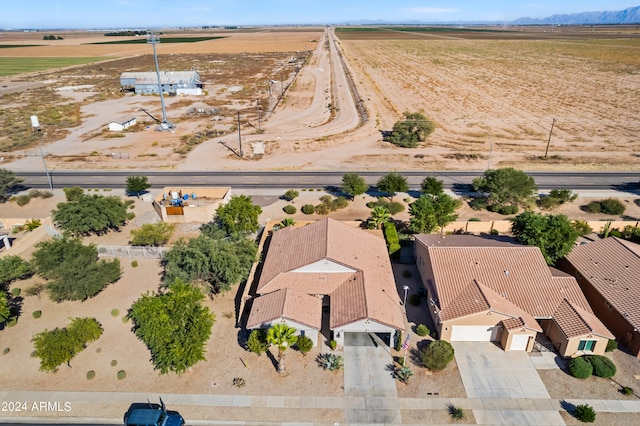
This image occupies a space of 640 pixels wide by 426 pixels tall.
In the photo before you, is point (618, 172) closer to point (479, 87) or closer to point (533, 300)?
point (533, 300)

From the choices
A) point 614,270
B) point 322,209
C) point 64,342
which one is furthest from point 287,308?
point 614,270

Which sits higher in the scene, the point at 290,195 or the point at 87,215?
the point at 87,215

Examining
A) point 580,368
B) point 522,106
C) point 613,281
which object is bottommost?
point 580,368

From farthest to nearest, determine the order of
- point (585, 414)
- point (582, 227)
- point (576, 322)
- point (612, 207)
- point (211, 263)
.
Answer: point (612, 207) < point (582, 227) < point (211, 263) < point (576, 322) < point (585, 414)

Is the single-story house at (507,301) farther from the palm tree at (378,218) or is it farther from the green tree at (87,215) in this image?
the green tree at (87,215)

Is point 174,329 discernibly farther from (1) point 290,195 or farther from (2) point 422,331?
(1) point 290,195

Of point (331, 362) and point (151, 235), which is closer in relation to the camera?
point (331, 362)

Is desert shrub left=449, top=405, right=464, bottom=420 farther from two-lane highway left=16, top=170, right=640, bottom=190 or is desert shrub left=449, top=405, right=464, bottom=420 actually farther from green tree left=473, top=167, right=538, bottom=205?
two-lane highway left=16, top=170, right=640, bottom=190

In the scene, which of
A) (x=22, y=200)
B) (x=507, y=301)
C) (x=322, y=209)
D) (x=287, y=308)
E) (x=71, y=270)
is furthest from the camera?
(x=22, y=200)
